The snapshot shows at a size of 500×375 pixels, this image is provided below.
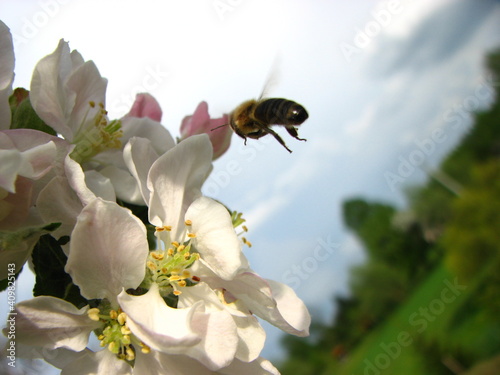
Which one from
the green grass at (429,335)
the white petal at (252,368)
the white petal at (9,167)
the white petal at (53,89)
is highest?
the white petal at (53,89)

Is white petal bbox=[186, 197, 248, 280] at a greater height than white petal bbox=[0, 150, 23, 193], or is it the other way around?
white petal bbox=[186, 197, 248, 280]

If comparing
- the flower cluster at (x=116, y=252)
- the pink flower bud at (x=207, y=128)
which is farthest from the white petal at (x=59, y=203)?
the pink flower bud at (x=207, y=128)

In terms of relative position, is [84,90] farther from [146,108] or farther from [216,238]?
[216,238]

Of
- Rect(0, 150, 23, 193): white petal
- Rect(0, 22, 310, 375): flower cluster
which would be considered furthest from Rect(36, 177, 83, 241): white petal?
Rect(0, 150, 23, 193): white petal

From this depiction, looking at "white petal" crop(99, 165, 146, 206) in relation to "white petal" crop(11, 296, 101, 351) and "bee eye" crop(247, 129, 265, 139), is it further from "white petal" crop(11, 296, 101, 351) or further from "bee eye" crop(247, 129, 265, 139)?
"bee eye" crop(247, 129, 265, 139)

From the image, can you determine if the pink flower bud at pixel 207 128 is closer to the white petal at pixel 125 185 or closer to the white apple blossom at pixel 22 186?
the white petal at pixel 125 185

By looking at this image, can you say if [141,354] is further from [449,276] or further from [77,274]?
[449,276]
